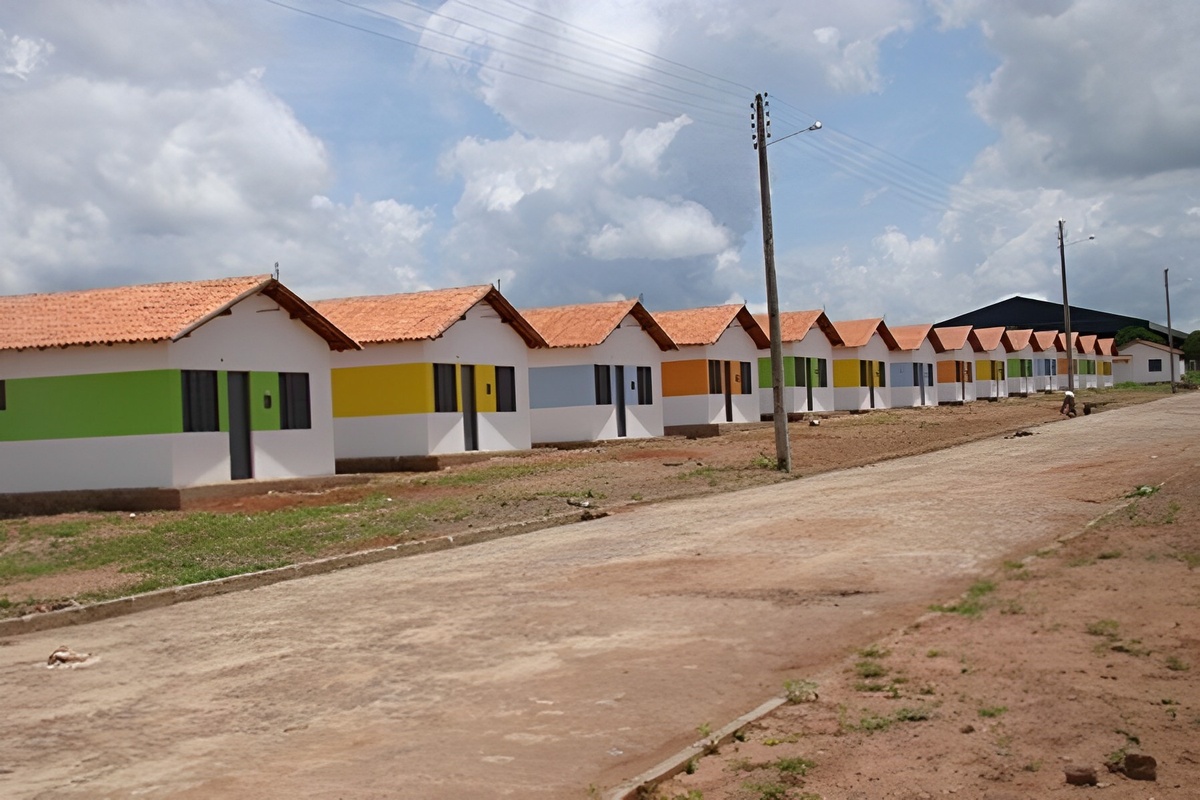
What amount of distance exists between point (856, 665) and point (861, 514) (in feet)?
26.7

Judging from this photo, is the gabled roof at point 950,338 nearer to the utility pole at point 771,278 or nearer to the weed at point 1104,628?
the utility pole at point 771,278

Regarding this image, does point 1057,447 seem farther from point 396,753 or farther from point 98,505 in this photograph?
point 396,753

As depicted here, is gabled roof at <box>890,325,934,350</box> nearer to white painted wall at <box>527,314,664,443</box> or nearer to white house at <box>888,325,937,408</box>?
white house at <box>888,325,937,408</box>

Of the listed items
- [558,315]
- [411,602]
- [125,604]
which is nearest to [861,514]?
[411,602]

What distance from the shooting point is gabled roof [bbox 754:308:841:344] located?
4709 cm

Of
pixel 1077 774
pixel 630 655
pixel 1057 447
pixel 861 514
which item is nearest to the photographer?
pixel 1077 774

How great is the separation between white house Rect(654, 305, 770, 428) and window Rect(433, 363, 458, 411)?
40.3 feet

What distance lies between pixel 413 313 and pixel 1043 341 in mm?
60414

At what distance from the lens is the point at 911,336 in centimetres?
5962

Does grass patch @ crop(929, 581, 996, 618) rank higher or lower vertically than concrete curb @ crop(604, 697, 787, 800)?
higher

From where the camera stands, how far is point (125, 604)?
42.1ft

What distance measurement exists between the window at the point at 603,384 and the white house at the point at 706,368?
4.49 meters

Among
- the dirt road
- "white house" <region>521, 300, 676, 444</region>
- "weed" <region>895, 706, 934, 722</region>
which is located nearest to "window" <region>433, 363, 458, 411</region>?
"white house" <region>521, 300, 676, 444</region>

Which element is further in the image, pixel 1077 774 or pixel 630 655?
pixel 630 655
